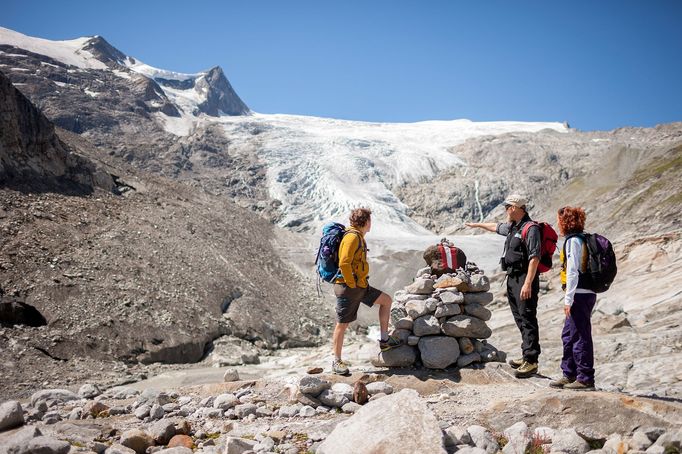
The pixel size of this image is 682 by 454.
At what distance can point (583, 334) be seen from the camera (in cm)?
688

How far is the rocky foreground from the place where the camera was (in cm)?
519

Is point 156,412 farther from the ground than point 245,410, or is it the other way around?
point 245,410

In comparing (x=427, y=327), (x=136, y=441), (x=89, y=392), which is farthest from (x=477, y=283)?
(x=89, y=392)

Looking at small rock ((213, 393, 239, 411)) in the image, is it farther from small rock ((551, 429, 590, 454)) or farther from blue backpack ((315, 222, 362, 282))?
small rock ((551, 429, 590, 454))

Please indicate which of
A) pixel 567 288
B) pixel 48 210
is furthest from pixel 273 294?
pixel 567 288

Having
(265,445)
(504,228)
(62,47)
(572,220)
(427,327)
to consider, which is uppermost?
(62,47)

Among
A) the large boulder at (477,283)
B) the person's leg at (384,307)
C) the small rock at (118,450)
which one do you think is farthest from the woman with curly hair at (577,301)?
the small rock at (118,450)

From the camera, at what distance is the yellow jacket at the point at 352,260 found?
7770 millimetres

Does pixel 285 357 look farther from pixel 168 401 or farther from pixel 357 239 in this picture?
pixel 357 239

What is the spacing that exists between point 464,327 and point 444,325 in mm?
363

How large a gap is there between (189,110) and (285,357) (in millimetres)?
108818

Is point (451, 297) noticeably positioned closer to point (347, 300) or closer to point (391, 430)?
point (347, 300)

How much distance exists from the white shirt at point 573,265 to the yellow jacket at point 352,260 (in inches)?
120

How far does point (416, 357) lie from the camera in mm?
8891
